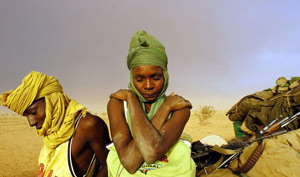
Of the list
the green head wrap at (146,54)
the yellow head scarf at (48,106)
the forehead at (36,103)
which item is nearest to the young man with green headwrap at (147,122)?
the green head wrap at (146,54)

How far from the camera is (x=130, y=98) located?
170 cm

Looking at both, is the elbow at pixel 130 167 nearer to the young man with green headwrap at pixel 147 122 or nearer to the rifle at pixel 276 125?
the young man with green headwrap at pixel 147 122

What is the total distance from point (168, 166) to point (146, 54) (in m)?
0.96

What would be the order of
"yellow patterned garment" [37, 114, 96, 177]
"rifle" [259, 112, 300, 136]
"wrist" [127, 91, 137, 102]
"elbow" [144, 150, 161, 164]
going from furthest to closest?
"rifle" [259, 112, 300, 136], "yellow patterned garment" [37, 114, 96, 177], "wrist" [127, 91, 137, 102], "elbow" [144, 150, 161, 164]

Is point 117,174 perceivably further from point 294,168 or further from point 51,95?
point 294,168

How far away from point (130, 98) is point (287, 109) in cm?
405

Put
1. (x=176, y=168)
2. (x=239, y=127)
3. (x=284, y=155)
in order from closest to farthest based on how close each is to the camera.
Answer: (x=176, y=168) < (x=284, y=155) < (x=239, y=127)

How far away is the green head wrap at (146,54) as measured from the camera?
1.76 metres

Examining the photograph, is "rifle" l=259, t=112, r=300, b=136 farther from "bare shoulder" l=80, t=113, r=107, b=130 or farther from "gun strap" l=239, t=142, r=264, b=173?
"bare shoulder" l=80, t=113, r=107, b=130

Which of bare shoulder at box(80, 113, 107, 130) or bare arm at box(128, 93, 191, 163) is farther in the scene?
bare shoulder at box(80, 113, 107, 130)

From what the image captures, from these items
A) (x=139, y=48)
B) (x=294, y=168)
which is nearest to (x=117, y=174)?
(x=139, y=48)

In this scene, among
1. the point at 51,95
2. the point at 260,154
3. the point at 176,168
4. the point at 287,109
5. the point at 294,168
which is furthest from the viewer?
the point at 287,109

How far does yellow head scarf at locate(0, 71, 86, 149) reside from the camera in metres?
2.22

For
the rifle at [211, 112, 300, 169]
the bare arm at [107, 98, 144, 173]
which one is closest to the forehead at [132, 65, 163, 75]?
the bare arm at [107, 98, 144, 173]
